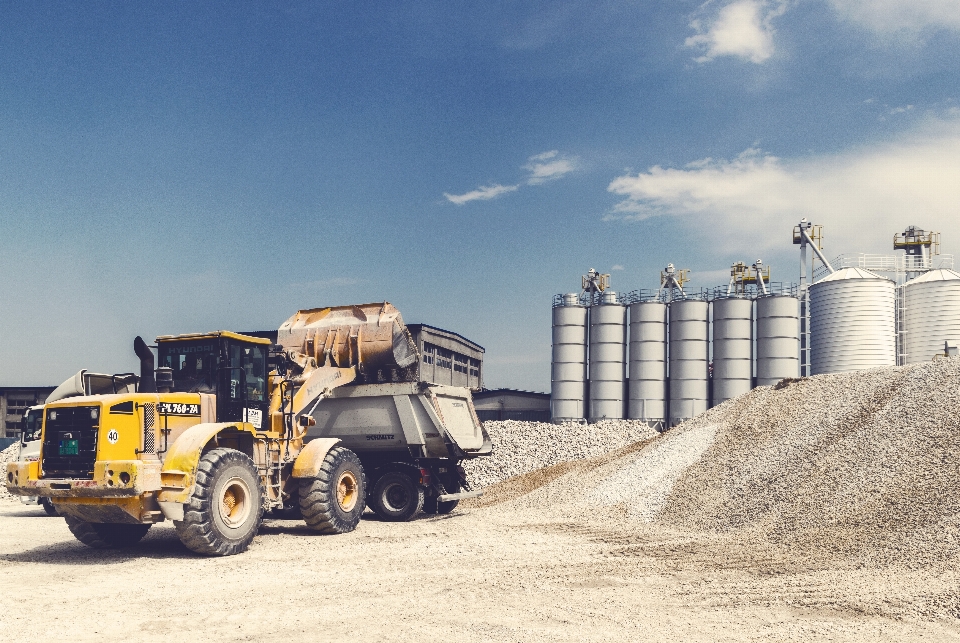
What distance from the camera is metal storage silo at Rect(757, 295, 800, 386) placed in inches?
1340

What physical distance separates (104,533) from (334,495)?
3232 millimetres

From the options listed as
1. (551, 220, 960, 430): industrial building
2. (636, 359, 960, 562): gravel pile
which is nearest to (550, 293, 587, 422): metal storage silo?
(551, 220, 960, 430): industrial building

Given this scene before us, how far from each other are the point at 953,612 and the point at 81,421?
9.81 meters

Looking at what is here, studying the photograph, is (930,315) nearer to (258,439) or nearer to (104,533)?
→ (258,439)

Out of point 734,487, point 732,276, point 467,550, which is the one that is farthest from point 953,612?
point 732,276

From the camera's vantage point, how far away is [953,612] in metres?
7.46

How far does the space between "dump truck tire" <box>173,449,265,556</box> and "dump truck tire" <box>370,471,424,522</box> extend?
12.8ft

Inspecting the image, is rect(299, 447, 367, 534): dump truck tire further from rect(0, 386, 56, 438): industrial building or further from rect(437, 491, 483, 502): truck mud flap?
→ rect(0, 386, 56, 438): industrial building

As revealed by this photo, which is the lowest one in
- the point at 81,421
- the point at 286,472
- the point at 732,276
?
the point at 286,472

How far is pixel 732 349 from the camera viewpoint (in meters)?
34.6

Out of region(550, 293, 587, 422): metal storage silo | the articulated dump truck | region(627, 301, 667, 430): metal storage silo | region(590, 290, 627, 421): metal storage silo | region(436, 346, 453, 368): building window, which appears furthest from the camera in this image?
region(550, 293, 587, 422): metal storage silo

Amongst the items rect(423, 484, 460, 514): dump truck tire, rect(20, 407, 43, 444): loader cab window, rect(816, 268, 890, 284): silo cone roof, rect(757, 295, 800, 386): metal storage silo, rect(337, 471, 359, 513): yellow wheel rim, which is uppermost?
rect(816, 268, 890, 284): silo cone roof

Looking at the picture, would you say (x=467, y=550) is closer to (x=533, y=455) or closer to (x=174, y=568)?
(x=174, y=568)

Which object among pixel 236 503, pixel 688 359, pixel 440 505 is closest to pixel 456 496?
pixel 440 505
